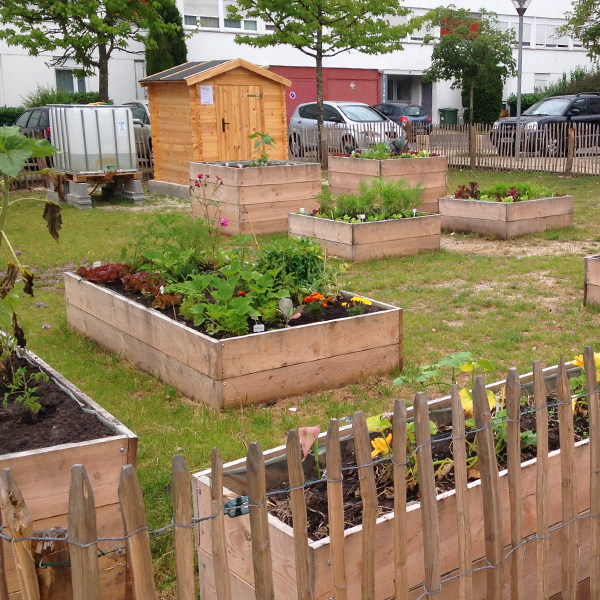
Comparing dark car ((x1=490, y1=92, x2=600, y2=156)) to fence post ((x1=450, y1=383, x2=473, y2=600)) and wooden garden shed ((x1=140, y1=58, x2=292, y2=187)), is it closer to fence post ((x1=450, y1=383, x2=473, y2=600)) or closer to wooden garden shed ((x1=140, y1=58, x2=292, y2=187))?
wooden garden shed ((x1=140, y1=58, x2=292, y2=187))

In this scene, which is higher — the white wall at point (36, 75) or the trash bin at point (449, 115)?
the white wall at point (36, 75)

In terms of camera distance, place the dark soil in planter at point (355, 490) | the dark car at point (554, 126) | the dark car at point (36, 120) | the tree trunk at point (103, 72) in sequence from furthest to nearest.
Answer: the tree trunk at point (103, 72), the dark car at point (36, 120), the dark car at point (554, 126), the dark soil in planter at point (355, 490)

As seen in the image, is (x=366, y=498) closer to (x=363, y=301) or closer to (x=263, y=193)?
(x=363, y=301)

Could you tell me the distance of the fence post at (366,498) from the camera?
7.68ft

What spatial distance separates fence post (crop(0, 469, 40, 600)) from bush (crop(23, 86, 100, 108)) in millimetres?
26601

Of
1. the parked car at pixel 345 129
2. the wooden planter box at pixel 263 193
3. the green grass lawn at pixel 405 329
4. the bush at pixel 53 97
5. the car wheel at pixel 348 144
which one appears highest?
the bush at pixel 53 97

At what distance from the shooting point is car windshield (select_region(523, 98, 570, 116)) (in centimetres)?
2138

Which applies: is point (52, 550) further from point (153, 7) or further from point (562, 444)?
point (153, 7)

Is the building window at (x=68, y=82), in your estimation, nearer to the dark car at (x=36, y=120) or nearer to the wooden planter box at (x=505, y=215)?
the dark car at (x=36, y=120)

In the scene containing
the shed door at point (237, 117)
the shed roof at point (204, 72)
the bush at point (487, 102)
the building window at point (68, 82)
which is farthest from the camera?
A: the bush at point (487, 102)

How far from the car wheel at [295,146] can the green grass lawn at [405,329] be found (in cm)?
848

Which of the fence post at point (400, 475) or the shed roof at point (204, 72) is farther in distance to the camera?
the shed roof at point (204, 72)

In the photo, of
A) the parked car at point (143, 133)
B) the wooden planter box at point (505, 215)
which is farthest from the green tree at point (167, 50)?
the wooden planter box at point (505, 215)

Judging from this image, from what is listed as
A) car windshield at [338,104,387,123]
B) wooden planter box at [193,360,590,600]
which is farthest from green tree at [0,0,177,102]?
wooden planter box at [193,360,590,600]
